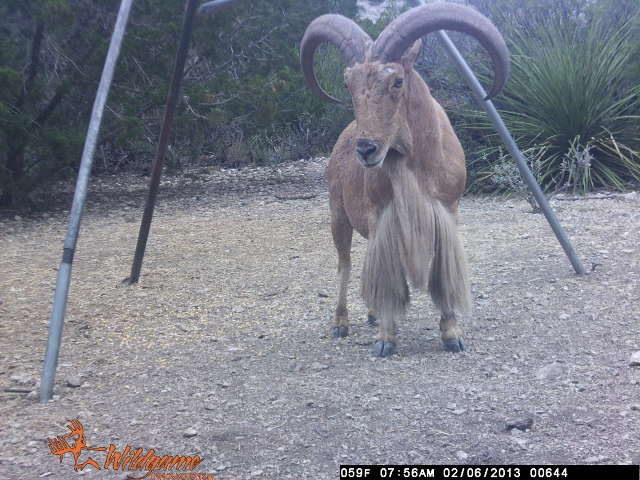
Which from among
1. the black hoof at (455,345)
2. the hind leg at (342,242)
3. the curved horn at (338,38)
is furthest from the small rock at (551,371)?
the curved horn at (338,38)

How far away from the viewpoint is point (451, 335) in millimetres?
4375

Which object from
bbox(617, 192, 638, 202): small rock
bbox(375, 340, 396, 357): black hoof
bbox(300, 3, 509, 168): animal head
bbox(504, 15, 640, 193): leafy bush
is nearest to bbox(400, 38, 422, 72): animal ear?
bbox(300, 3, 509, 168): animal head

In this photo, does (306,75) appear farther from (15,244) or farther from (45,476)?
(15,244)

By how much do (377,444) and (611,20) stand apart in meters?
10.2

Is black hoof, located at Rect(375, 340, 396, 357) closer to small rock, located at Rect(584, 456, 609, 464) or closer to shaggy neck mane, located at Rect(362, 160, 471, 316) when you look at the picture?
shaggy neck mane, located at Rect(362, 160, 471, 316)

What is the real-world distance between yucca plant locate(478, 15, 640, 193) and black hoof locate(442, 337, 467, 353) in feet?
17.8

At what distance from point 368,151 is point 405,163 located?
473 millimetres

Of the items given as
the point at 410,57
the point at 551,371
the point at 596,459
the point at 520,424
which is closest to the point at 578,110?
the point at 410,57

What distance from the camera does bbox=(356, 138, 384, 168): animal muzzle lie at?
3838 mm

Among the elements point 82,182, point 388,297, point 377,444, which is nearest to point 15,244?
point 82,182

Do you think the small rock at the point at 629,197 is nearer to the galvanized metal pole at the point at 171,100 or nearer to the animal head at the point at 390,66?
the animal head at the point at 390,66

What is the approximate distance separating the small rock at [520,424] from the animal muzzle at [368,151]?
5.34 feet

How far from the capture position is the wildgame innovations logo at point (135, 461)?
117 inches

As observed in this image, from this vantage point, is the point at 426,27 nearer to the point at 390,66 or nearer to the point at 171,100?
the point at 390,66
